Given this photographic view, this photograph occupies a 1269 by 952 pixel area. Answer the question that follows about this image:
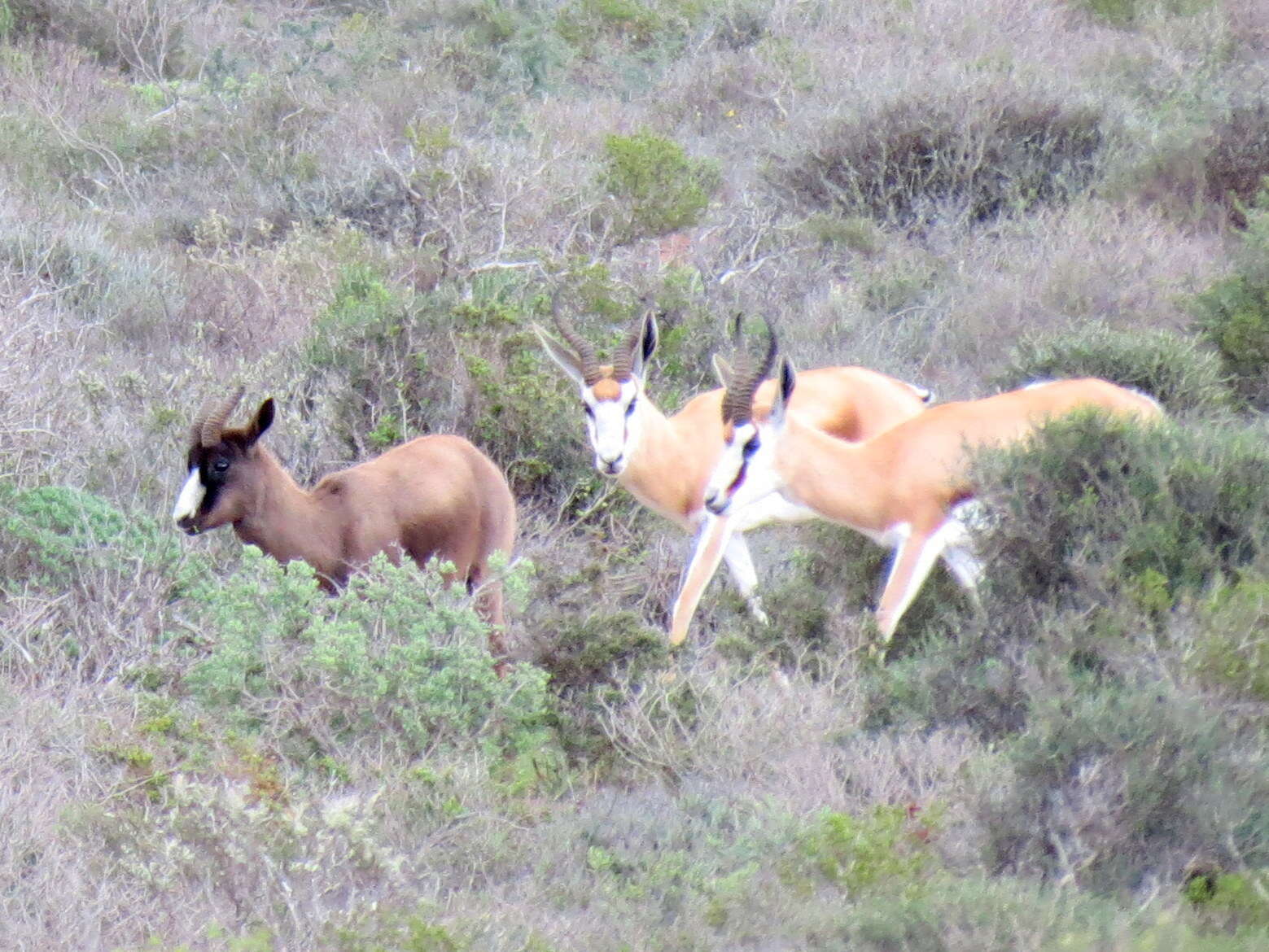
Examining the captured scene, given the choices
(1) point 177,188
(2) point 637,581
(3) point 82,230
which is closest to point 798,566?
(2) point 637,581

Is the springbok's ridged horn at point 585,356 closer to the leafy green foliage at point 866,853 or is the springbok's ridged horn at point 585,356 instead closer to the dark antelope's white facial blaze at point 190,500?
the dark antelope's white facial blaze at point 190,500

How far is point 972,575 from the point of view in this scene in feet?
23.5

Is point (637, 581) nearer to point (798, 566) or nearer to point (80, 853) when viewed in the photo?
A: point (798, 566)

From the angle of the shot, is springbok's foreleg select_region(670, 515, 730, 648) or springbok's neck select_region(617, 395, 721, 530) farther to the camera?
springbok's neck select_region(617, 395, 721, 530)

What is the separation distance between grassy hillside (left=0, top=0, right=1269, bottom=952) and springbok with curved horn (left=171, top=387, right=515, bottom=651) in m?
0.35

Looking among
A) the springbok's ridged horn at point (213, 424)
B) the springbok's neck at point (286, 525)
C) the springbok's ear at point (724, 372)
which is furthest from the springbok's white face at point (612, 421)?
the springbok's ridged horn at point (213, 424)

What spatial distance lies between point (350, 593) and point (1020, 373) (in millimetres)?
5023

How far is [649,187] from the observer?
41.8 ft

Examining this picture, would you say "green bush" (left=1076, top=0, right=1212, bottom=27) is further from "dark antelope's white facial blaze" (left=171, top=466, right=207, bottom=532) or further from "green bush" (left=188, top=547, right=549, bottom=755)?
"green bush" (left=188, top=547, right=549, bottom=755)

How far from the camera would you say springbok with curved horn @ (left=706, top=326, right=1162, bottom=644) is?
7.41 m

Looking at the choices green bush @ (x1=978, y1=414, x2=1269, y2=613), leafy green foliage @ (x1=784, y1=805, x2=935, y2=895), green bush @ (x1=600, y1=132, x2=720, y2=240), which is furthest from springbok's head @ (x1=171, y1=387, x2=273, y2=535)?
green bush @ (x1=600, y1=132, x2=720, y2=240)

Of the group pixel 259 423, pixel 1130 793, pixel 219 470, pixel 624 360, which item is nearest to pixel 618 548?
pixel 624 360

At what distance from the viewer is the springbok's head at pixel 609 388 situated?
8.29m

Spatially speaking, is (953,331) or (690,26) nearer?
(953,331)
